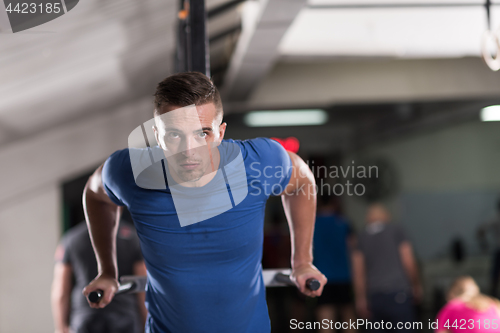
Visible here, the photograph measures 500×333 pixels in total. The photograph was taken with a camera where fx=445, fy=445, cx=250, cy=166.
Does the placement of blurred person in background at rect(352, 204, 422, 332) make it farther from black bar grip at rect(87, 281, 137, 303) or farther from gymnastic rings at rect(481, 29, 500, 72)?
black bar grip at rect(87, 281, 137, 303)

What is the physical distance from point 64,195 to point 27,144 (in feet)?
2.09

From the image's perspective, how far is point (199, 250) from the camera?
3.19 ft

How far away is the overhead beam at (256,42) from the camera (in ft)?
8.04

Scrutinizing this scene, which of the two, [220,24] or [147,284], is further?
[220,24]

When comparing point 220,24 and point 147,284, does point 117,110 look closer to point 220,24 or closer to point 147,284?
point 220,24

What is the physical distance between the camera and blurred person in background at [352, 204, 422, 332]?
337cm

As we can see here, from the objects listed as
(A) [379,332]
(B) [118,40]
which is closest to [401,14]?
(B) [118,40]

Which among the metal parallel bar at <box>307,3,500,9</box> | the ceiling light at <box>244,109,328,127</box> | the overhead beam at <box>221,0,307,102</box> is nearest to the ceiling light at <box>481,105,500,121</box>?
the ceiling light at <box>244,109,328,127</box>

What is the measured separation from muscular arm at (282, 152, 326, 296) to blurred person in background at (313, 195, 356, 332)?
7.26 ft

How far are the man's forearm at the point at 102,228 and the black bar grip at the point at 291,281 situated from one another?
0.39 metres

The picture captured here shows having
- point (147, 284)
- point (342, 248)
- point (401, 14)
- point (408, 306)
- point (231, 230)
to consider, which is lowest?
point (408, 306)

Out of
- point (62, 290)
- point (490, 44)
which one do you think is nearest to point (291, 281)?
point (490, 44)

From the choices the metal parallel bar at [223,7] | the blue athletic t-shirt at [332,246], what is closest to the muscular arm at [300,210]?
the metal parallel bar at [223,7]

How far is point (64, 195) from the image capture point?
471cm
